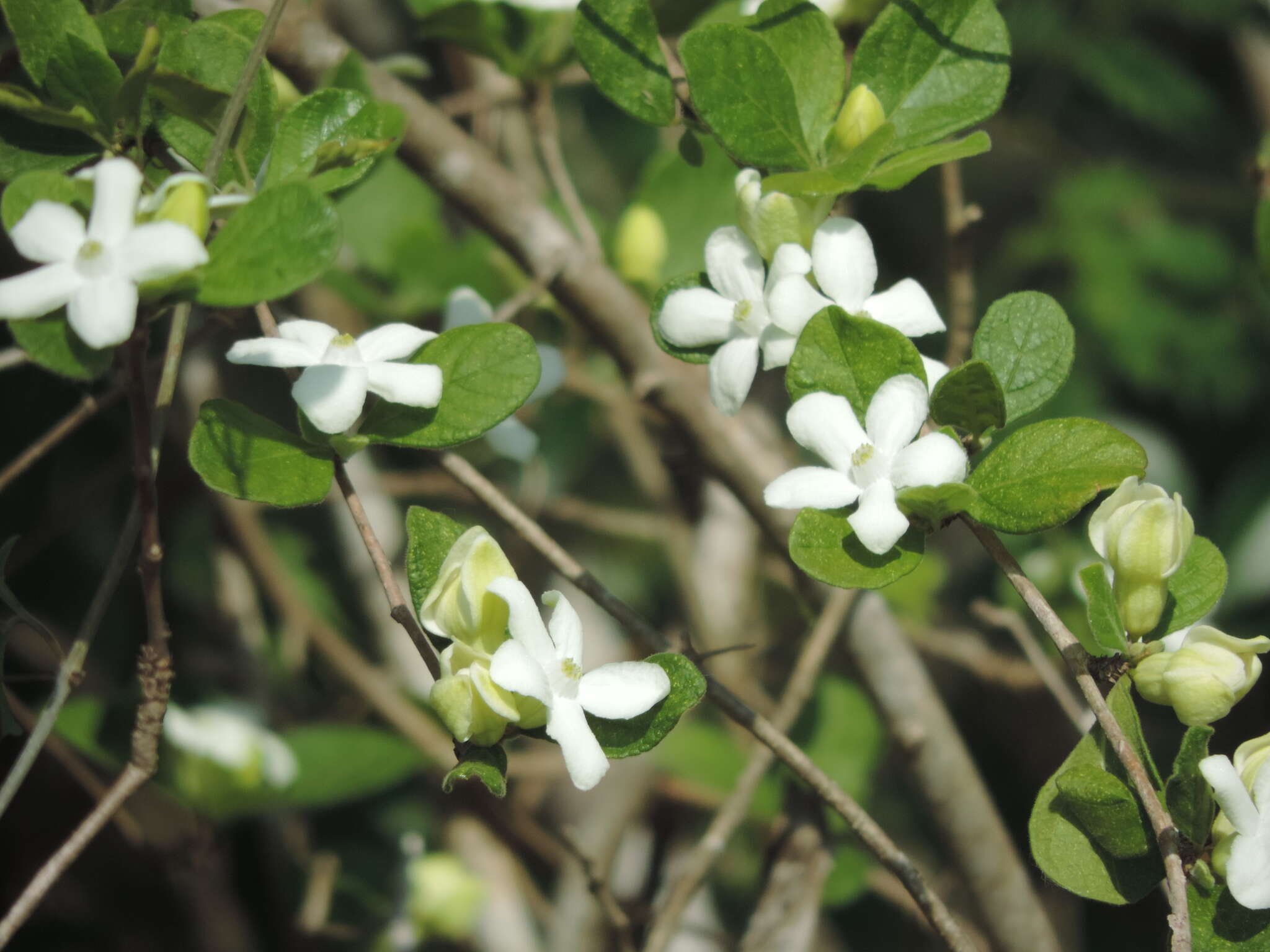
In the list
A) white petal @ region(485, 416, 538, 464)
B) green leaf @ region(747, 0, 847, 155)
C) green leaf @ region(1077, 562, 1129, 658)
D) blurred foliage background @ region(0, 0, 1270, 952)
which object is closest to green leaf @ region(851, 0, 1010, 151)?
green leaf @ region(747, 0, 847, 155)

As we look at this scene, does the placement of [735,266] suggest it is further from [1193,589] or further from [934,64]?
[1193,589]

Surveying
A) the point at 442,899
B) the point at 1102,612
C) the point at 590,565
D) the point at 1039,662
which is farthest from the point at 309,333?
the point at 590,565

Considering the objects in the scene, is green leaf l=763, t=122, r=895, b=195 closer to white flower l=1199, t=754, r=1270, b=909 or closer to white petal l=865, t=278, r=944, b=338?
white petal l=865, t=278, r=944, b=338

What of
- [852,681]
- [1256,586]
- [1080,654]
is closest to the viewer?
[1080,654]

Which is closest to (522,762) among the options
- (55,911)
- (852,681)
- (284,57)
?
(852,681)

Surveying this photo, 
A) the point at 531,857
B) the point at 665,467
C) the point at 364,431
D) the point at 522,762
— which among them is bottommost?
the point at 531,857

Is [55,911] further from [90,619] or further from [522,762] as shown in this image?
[90,619]
